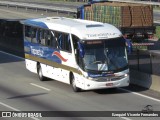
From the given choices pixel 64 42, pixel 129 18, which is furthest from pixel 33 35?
pixel 129 18

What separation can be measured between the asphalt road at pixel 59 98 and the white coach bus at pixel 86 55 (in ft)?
1.65

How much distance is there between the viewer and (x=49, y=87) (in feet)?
84.6

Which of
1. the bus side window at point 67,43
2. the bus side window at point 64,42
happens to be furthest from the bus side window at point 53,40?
the bus side window at point 67,43

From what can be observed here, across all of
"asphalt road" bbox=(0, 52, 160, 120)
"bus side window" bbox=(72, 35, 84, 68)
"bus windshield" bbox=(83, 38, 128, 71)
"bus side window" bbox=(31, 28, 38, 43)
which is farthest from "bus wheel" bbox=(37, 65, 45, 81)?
"bus windshield" bbox=(83, 38, 128, 71)

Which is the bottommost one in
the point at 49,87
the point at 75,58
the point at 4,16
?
the point at 4,16

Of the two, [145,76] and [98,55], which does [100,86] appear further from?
[145,76]

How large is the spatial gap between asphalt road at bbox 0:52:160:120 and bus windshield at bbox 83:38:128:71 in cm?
121

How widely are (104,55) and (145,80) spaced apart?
104 inches

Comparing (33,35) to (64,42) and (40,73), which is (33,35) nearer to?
(40,73)

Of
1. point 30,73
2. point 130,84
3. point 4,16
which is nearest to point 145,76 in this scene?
point 130,84

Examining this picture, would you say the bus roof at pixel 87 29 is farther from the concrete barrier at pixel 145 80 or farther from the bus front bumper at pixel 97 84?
the concrete barrier at pixel 145 80

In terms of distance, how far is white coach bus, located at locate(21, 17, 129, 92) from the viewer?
23.3m

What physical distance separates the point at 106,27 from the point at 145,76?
2.81 metres

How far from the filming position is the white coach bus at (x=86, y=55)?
2334 centimetres
